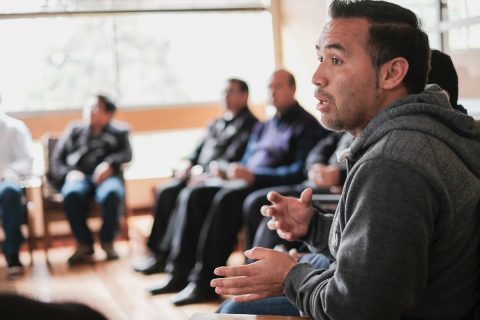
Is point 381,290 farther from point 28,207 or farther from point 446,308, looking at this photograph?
point 28,207

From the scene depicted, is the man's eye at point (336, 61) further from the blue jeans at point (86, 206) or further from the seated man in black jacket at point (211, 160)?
the blue jeans at point (86, 206)

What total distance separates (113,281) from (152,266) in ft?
1.01

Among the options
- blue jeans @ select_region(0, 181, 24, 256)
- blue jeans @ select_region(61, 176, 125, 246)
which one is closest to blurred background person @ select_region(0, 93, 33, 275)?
blue jeans @ select_region(0, 181, 24, 256)

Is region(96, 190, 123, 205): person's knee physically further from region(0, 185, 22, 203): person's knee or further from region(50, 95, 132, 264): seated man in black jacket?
region(0, 185, 22, 203): person's knee

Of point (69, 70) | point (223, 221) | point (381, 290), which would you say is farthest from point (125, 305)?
point (69, 70)

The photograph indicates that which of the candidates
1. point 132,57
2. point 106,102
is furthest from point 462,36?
point 132,57

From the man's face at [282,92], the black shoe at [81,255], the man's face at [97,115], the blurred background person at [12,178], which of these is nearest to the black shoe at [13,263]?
the blurred background person at [12,178]

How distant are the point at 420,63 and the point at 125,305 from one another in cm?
263

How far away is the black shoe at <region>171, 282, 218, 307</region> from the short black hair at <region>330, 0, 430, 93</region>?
2.40m

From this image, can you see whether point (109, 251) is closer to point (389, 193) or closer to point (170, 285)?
point (170, 285)

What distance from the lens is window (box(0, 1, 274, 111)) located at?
5.66m

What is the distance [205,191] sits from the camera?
399cm

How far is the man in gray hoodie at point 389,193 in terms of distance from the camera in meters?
1.09

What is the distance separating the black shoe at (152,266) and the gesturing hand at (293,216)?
2.75 meters
